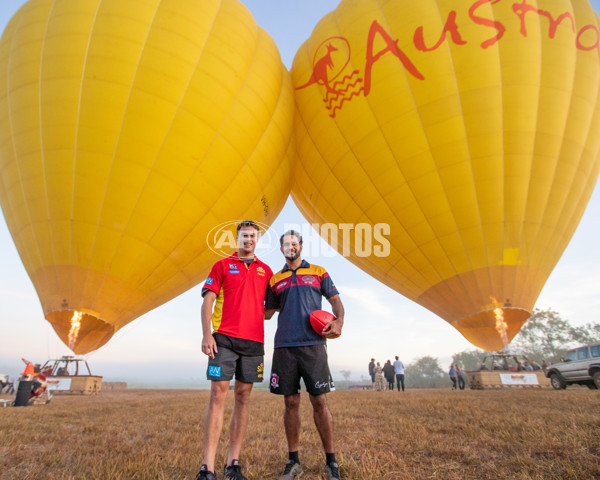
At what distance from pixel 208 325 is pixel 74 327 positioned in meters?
6.71

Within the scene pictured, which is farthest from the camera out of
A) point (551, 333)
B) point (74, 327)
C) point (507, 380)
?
point (551, 333)

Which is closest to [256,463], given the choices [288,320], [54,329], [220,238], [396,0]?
[288,320]

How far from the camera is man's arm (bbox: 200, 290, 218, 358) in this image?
273 centimetres

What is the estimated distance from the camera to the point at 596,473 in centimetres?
236

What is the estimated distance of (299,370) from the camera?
287 centimetres

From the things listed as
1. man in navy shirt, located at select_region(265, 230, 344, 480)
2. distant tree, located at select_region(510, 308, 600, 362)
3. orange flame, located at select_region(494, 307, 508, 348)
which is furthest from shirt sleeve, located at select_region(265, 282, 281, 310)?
distant tree, located at select_region(510, 308, 600, 362)

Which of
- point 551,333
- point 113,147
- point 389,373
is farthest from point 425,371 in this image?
point 113,147

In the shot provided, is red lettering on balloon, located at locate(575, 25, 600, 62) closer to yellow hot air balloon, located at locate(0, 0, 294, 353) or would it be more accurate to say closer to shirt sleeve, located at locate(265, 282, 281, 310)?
yellow hot air balloon, located at locate(0, 0, 294, 353)

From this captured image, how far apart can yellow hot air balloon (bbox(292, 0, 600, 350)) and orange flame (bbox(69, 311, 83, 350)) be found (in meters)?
7.10

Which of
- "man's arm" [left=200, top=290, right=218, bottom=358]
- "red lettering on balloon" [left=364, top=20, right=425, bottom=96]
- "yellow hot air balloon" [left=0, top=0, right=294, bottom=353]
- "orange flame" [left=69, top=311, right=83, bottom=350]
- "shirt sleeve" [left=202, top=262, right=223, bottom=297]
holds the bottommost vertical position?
"man's arm" [left=200, top=290, right=218, bottom=358]

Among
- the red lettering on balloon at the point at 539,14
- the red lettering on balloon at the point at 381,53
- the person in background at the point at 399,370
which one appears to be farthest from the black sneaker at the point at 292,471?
the person in background at the point at 399,370

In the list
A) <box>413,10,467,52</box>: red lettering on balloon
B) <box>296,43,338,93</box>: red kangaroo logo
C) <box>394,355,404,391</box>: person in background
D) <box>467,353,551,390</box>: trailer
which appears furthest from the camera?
<box>394,355,404,391</box>: person in background

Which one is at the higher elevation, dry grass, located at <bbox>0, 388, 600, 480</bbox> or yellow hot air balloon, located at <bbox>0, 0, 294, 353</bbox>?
yellow hot air balloon, located at <bbox>0, 0, 294, 353</bbox>

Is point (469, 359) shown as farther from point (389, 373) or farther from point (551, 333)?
point (389, 373)
